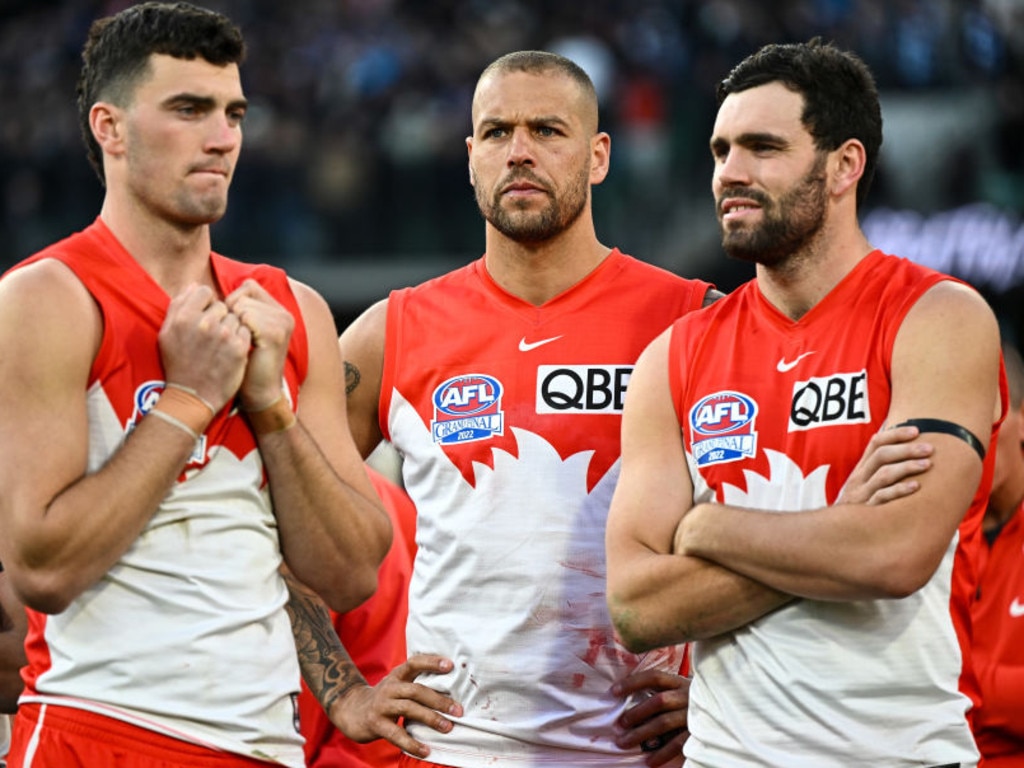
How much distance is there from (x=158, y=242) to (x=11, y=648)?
1255mm

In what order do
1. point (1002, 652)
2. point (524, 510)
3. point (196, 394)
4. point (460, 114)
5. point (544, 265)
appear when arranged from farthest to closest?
1. point (460, 114)
2. point (1002, 652)
3. point (544, 265)
4. point (524, 510)
5. point (196, 394)

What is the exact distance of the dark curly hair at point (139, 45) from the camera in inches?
137

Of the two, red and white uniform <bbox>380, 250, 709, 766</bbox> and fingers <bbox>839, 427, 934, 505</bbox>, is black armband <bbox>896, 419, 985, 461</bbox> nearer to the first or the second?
fingers <bbox>839, 427, 934, 505</bbox>

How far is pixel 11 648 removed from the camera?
4.08 meters

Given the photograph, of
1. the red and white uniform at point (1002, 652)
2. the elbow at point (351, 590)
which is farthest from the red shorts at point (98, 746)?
the red and white uniform at point (1002, 652)

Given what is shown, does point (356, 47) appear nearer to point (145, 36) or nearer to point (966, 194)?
point (966, 194)


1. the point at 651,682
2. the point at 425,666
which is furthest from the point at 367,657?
the point at 651,682

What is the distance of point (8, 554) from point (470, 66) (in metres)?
12.8

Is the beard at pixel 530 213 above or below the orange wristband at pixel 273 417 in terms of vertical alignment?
above

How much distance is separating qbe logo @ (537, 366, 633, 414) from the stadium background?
28.8ft

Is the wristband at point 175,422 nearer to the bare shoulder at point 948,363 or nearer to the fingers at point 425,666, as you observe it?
the fingers at point 425,666

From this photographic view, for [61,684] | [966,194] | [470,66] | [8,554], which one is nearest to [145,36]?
[8,554]

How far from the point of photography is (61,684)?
3.31 meters

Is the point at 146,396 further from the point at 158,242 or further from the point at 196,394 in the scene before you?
the point at 158,242
